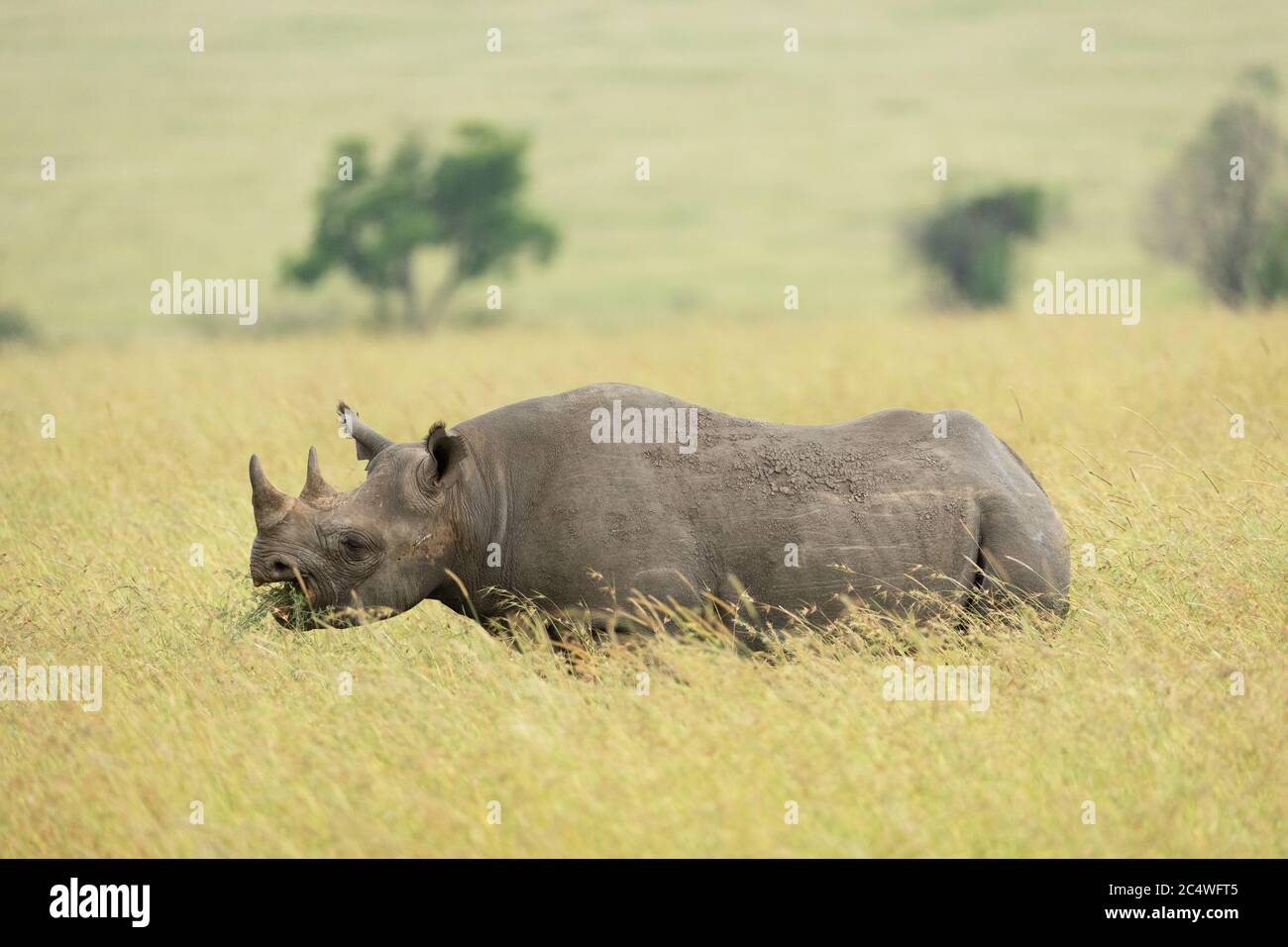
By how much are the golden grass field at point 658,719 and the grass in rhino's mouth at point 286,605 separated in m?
0.27

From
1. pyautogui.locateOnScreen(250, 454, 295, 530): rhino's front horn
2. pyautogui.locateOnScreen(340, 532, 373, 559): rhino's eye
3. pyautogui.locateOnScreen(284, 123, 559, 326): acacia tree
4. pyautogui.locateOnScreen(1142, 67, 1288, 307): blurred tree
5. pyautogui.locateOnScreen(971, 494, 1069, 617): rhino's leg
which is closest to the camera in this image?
pyautogui.locateOnScreen(250, 454, 295, 530): rhino's front horn

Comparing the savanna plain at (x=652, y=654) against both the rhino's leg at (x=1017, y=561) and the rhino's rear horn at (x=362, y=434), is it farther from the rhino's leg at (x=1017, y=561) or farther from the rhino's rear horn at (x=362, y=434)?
the rhino's rear horn at (x=362, y=434)

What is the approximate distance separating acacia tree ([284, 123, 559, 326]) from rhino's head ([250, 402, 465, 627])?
1199 inches

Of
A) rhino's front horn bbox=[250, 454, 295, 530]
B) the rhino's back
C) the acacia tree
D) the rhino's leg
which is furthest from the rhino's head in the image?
the acacia tree

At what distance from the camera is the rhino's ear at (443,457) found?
739 cm

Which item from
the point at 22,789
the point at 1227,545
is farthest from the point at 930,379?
the point at 22,789

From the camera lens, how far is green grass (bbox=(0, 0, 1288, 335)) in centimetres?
6128

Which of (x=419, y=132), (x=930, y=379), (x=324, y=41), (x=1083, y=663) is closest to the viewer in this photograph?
(x=1083, y=663)

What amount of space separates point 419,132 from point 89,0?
69753 millimetres

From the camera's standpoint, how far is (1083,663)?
23.2 feet

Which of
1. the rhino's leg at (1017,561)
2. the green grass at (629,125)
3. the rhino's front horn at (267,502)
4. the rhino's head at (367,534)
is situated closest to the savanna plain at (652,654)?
the rhino's leg at (1017,561)

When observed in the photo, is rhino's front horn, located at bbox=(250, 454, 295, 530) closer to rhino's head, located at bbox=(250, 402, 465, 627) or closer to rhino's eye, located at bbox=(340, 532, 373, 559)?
rhino's head, located at bbox=(250, 402, 465, 627)

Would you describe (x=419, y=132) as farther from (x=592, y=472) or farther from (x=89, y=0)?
(x=89, y=0)

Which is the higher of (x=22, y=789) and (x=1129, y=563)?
(x=1129, y=563)
